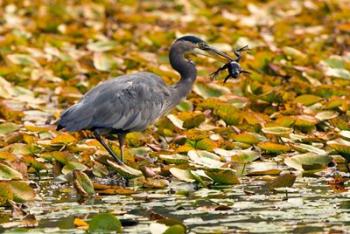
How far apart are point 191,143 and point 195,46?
1.60 m

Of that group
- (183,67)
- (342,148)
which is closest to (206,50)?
(183,67)

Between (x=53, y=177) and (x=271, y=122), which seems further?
(x=271, y=122)

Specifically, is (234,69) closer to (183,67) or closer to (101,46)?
(183,67)

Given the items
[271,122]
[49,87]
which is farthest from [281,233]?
[49,87]

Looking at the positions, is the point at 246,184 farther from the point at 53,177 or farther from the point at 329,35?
the point at 329,35

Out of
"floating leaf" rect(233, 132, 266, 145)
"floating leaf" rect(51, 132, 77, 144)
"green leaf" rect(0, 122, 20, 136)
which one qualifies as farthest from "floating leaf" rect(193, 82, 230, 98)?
"floating leaf" rect(51, 132, 77, 144)

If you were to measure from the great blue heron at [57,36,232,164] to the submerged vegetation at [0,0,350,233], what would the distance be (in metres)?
0.19

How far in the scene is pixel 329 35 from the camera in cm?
1593

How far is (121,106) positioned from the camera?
958cm

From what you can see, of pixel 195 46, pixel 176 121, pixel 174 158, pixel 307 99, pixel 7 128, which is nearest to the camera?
pixel 174 158

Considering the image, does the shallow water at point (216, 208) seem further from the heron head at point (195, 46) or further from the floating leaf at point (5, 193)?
the heron head at point (195, 46)

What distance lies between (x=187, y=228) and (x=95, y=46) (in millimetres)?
8015

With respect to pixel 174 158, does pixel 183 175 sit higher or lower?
lower

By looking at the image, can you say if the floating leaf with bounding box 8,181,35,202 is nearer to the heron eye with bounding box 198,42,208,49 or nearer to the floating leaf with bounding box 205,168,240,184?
the floating leaf with bounding box 205,168,240,184
